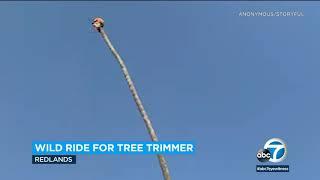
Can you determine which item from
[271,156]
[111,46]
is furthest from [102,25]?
[271,156]

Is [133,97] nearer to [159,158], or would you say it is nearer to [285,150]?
[159,158]

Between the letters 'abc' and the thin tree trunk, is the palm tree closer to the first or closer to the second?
the thin tree trunk

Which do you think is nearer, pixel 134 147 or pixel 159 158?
pixel 134 147

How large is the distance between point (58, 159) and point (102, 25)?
37.5 ft

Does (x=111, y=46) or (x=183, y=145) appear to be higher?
(x=111, y=46)

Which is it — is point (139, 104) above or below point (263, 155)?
above

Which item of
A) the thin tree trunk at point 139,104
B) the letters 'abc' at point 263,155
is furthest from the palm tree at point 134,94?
the letters 'abc' at point 263,155

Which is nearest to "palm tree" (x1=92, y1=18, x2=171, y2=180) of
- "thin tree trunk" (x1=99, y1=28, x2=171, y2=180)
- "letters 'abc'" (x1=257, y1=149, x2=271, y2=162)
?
"thin tree trunk" (x1=99, y1=28, x2=171, y2=180)

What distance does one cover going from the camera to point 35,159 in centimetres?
4884

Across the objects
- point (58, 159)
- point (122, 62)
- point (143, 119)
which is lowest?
point (58, 159)

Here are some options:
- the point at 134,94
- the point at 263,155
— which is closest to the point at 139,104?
the point at 134,94

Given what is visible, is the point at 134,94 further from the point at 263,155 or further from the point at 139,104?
Result: the point at 263,155

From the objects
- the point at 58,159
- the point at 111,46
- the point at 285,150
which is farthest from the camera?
the point at 111,46

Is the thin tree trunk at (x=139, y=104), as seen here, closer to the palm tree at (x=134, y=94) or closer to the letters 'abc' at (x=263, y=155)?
the palm tree at (x=134, y=94)
